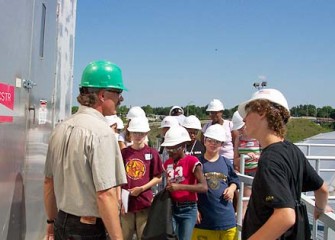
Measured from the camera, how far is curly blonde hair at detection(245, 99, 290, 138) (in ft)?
6.19

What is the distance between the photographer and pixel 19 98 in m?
2.40

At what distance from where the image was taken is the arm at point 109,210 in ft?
7.02

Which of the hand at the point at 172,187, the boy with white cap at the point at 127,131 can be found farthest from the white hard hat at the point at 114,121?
the hand at the point at 172,187

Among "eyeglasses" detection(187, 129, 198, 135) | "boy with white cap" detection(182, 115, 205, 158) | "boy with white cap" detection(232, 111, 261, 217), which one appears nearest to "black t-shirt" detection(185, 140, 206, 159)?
"boy with white cap" detection(182, 115, 205, 158)

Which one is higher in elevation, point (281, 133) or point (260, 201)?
point (281, 133)

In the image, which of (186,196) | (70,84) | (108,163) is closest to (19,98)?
(108,163)

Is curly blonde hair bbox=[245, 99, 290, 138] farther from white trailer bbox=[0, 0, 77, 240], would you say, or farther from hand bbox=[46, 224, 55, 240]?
hand bbox=[46, 224, 55, 240]

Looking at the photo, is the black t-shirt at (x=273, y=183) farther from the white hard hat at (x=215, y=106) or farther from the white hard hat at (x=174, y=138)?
the white hard hat at (x=215, y=106)

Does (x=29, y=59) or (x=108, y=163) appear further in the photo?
(x=29, y=59)

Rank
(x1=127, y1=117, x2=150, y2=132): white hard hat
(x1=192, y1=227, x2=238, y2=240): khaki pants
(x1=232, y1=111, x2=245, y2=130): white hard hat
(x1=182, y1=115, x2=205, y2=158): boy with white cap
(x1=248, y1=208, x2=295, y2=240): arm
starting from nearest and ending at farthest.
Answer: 1. (x1=248, y1=208, x2=295, y2=240): arm
2. (x1=192, y1=227, x2=238, y2=240): khaki pants
3. (x1=127, y1=117, x2=150, y2=132): white hard hat
4. (x1=182, y1=115, x2=205, y2=158): boy with white cap
5. (x1=232, y1=111, x2=245, y2=130): white hard hat

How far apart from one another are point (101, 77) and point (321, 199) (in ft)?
4.72

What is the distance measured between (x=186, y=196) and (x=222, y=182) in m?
0.40

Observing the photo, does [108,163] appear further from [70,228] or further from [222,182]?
[222,182]

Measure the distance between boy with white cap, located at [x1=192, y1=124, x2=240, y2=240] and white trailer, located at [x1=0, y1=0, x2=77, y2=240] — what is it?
4.86 feet
